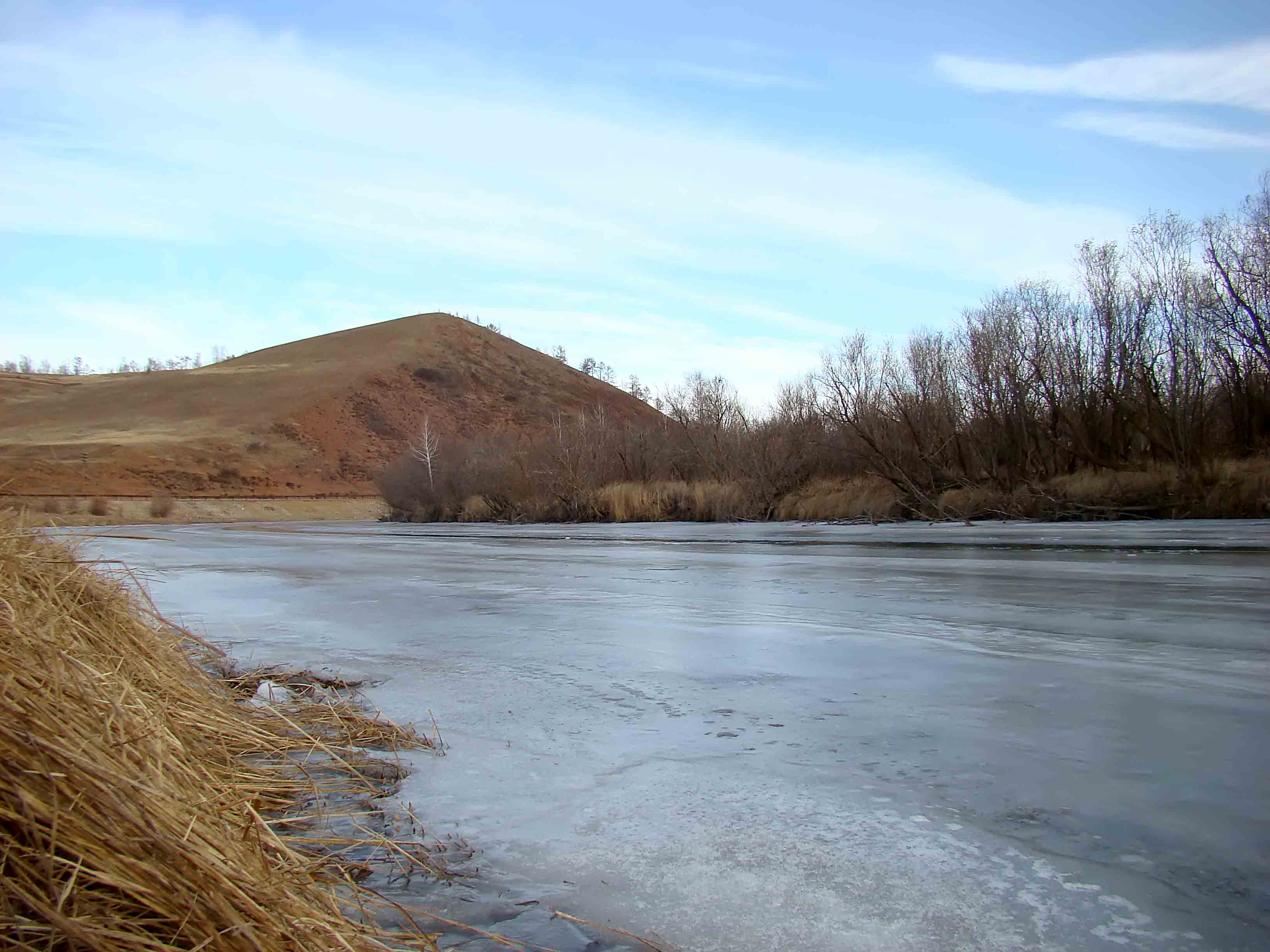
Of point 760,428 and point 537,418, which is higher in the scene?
point 537,418

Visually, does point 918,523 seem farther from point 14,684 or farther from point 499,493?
point 14,684

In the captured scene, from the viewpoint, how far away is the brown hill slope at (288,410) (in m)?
70.1

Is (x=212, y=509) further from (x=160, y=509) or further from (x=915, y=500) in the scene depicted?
(x=915, y=500)

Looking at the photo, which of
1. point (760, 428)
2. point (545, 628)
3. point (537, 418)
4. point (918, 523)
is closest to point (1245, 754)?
point (545, 628)

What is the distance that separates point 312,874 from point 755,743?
1.96 m

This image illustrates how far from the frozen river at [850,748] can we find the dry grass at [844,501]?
14232mm

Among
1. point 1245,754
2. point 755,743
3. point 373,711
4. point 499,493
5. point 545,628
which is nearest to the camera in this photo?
point 1245,754

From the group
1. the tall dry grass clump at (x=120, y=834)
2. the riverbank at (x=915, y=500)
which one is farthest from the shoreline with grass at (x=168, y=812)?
the riverbank at (x=915, y=500)

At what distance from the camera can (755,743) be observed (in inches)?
148

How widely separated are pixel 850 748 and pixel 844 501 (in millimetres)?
21471

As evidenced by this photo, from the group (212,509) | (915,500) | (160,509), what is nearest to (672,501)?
(915,500)

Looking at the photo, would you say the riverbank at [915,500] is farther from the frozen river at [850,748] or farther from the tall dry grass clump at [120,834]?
the tall dry grass clump at [120,834]

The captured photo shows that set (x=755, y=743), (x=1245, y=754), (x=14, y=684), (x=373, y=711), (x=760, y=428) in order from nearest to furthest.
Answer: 1. (x=14, y=684)
2. (x=1245, y=754)
3. (x=755, y=743)
4. (x=373, y=711)
5. (x=760, y=428)

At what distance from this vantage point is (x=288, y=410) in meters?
90.4
